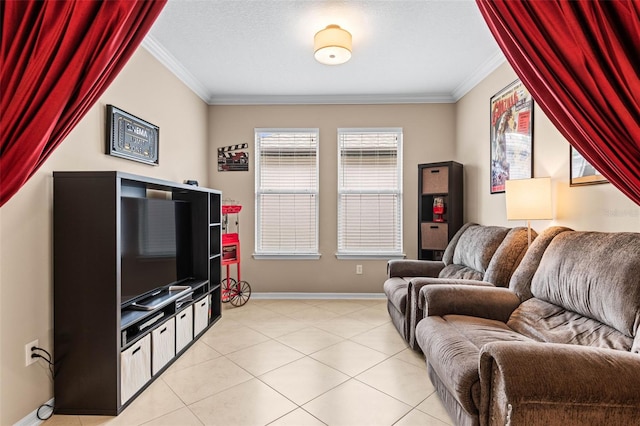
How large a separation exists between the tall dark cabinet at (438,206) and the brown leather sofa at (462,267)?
0.91ft

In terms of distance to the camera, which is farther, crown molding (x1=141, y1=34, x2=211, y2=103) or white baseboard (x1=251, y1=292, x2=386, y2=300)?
white baseboard (x1=251, y1=292, x2=386, y2=300)

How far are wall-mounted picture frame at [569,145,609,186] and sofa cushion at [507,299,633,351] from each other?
88 centimetres

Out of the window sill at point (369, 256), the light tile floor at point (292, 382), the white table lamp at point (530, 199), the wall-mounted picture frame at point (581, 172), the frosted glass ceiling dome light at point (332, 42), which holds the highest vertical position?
the frosted glass ceiling dome light at point (332, 42)

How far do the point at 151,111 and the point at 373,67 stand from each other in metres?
2.28

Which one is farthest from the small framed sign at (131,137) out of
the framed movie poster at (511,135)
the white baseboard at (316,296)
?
the framed movie poster at (511,135)

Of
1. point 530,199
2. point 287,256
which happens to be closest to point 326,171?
point 287,256

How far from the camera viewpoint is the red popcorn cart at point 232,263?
4078 mm

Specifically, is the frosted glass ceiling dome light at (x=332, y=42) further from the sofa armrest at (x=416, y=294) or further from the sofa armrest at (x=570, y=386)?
the sofa armrest at (x=570, y=386)

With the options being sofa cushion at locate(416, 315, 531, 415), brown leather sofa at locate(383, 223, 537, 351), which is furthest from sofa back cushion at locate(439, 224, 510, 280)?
sofa cushion at locate(416, 315, 531, 415)

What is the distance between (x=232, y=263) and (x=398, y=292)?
6.94ft

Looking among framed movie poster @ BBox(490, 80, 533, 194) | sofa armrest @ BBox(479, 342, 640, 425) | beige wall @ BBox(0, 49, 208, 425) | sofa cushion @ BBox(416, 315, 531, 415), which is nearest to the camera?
sofa armrest @ BBox(479, 342, 640, 425)

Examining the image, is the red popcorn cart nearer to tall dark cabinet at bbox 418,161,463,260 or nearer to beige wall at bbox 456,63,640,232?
tall dark cabinet at bbox 418,161,463,260

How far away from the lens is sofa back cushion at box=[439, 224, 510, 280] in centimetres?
290

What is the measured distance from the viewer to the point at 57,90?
3.23 feet
